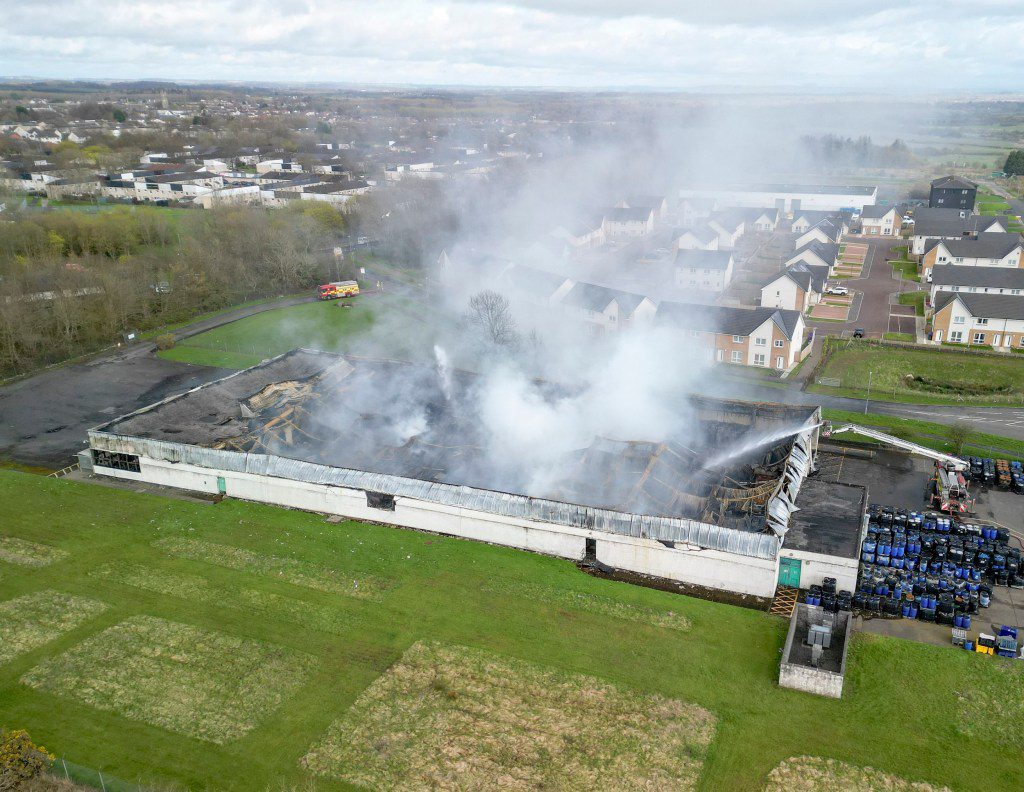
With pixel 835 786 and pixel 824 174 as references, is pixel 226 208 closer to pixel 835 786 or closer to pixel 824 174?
pixel 835 786

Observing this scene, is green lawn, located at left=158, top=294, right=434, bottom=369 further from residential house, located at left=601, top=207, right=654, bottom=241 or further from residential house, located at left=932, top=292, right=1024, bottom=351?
residential house, located at left=932, top=292, right=1024, bottom=351

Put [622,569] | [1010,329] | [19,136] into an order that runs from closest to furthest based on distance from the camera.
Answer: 1. [622,569]
2. [1010,329]
3. [19,136]

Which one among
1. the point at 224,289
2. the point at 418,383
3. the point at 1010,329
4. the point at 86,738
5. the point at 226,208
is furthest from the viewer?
the point at 226,208

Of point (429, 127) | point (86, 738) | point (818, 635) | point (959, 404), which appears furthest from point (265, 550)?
point (429, 127)

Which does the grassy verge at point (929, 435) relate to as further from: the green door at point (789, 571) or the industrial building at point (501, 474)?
the green door at point (789, 571)

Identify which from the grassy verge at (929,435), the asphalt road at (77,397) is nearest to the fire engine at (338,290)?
the asphalt road at (77,397)

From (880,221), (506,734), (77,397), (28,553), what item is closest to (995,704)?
(506,734)

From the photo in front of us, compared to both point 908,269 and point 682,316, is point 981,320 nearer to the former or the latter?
point 682,316
